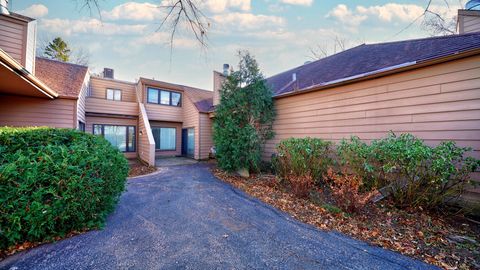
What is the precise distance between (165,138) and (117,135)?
2.82 metres

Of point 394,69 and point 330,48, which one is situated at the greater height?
point 330,48

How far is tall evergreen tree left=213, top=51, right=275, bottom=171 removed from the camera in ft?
21.9

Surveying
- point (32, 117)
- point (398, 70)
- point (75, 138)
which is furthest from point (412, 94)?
point (32, 117)

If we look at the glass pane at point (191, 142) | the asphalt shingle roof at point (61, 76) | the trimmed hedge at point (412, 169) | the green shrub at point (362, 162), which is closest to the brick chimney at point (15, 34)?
the asphalt shingle roof at point (61, 76)

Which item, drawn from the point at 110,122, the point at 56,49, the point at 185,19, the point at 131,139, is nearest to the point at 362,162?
the point at 185,19

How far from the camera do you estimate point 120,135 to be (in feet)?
38.4

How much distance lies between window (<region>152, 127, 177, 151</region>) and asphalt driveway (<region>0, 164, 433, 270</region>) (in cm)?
906

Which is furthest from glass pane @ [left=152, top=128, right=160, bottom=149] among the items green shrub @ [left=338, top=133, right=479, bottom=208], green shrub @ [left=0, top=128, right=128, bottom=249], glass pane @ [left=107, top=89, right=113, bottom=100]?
green shrub @ [left=338, top=133, right=479, bottom=208]

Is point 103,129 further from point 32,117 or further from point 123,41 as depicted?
point 123,41

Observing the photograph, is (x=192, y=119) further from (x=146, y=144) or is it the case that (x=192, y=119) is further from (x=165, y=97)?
(x=146, y=144)

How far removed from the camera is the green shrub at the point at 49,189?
89.9 inches

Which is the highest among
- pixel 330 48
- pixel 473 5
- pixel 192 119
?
pixel 330 48

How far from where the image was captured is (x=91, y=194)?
9.23 feet

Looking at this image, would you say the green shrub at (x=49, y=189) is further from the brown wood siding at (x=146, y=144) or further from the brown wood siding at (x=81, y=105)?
the brown wood siding at (x=146, y=144)
